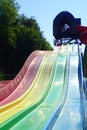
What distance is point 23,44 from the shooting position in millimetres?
35625

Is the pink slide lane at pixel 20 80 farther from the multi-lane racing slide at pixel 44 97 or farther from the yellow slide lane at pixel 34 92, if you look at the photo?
the yellow slide lane at pixel 34 92

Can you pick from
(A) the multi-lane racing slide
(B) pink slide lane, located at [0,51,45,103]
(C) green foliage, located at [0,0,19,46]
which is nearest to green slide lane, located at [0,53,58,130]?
(A) the multi-lane racing slide

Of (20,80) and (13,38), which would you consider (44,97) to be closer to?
(20,80)

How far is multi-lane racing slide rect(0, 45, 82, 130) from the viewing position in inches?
194

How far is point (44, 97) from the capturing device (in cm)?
759

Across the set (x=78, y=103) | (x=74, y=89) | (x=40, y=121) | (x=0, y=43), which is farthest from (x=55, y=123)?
(x=0, y=43)

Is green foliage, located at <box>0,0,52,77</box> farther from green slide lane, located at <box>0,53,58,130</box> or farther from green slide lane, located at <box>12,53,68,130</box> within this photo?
green slide lane, located at <box>12,53,68,130</box>

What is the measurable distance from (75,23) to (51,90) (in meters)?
11.4

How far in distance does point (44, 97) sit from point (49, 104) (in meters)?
0.82

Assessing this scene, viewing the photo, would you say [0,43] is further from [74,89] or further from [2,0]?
[74,89]

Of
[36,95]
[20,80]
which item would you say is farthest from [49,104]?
[20,80]

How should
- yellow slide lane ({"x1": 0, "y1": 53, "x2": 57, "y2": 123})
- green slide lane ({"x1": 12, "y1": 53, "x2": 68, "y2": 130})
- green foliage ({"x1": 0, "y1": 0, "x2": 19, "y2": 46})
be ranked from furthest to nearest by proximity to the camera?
green foliage ({"x1": 0, "y1": 0, "x2": 19, "y2": 46})
yellow slide lane ({"x1": 0, "y1": 53, "x2": 57, "y2": 123})
green slide lane ({"x1": 12, "y1": 53, "x2": 68, "y2": 130})

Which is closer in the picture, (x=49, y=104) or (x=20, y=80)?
(x=49, y=104)

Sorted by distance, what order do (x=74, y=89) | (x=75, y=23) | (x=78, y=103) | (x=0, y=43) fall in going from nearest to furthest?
(x=78, y=103) → (x=74, y=89) → (x=75, y=23) → (x=0, y=43)
